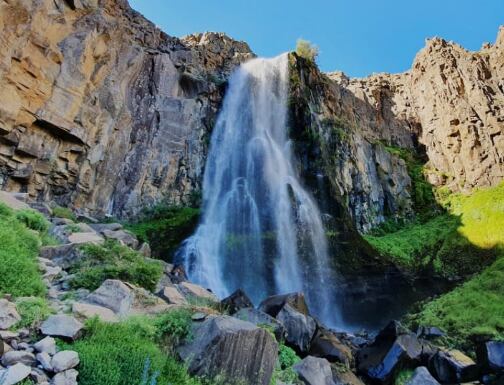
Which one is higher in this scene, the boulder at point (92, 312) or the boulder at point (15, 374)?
the boulder at point (92, 312)

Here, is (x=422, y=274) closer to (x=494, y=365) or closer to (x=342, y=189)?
(x=342, y=189)

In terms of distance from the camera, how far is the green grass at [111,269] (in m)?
6.79

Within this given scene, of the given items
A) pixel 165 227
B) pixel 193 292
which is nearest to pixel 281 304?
pixel 193 292

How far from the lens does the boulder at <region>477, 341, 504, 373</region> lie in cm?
913

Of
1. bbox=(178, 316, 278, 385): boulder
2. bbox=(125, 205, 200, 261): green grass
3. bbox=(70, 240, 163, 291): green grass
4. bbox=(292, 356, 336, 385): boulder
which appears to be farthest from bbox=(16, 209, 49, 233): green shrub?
bbox=(125, 205, 200, 261): green grass

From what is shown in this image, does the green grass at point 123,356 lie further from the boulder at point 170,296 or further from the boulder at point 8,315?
the boulder at point 170,296

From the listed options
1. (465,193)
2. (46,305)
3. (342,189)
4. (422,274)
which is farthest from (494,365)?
(465,193)

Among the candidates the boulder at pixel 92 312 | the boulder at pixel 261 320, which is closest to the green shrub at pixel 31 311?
the boulder at pixel 92 312

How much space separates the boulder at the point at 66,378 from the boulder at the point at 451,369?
27.4 ft

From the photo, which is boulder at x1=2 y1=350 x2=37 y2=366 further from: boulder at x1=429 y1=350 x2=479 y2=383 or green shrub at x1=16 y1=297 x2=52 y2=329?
boulder at x1=429 y1=350 x2=479 y2=383

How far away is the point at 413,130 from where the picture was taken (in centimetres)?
3856

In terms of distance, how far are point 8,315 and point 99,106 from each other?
691 inches

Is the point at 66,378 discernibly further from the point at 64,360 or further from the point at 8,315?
the point at 8,315

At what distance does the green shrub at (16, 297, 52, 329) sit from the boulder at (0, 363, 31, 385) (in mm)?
871
